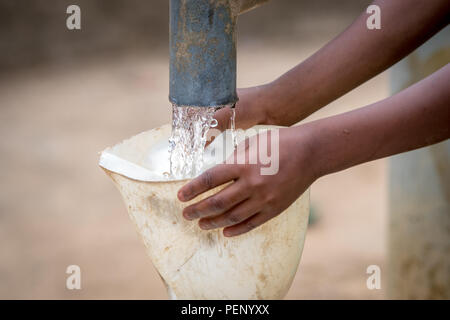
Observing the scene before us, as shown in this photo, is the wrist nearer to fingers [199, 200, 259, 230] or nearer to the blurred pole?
fingers [199, 200, 259, 230]

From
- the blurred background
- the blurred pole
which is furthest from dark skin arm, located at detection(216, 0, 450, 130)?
the blurred background

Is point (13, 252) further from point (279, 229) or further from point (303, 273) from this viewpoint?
point (279, 229)

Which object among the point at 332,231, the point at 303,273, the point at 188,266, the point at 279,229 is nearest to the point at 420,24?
the point at 279,229

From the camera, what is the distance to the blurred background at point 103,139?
2.34 m

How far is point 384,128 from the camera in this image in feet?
2.78

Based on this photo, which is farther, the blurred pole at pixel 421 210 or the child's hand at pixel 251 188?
the blurred pole at pixel 421 210

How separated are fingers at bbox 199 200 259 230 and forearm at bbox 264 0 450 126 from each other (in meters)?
0.31

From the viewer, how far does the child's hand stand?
2.71ft

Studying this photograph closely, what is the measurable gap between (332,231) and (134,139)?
1.69m

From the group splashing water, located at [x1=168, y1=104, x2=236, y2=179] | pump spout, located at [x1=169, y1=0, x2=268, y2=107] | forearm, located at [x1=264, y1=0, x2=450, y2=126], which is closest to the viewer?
pump spout, located at [x1=169, y1=0, x2=268, y2=107]

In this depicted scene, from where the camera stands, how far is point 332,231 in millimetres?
2574

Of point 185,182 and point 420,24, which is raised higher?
point 420,24

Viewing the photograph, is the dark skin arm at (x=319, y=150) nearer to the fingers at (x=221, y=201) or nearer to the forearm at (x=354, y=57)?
the fingers at (x=221, y=201)

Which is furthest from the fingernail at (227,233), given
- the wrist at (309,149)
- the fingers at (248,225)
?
the wrist at (309,149)
